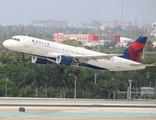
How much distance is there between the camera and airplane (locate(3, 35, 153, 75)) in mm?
92312

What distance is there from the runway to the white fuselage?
7.91 metres

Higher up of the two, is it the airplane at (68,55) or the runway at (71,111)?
the airplane at (68,55)

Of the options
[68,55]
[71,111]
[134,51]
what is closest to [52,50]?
[68,55]

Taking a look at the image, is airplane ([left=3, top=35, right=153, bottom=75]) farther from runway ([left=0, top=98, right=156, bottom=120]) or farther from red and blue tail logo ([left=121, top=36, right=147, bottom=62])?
runway ([left=0, top=98, right=156, bottom=120])

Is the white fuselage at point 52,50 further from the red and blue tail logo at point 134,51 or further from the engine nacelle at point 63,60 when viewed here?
the red and blue tail logo at point 134,51

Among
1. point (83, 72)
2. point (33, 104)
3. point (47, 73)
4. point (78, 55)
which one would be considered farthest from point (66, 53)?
point (47, 73)

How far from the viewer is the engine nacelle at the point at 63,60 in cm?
9444

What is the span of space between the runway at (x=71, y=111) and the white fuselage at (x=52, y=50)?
26.0 feet

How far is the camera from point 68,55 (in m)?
96.4

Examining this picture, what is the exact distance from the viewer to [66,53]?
96.4 meters

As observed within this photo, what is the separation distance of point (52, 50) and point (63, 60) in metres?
2.03

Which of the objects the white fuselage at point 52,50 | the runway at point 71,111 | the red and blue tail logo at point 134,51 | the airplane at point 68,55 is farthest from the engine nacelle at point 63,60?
the red and blue tail logo at point 134,51

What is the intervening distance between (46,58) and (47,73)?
3763 cm

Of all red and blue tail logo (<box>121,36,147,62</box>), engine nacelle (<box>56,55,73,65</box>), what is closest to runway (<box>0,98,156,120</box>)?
engine nacelle (<box>56,55,73,65</box>)
